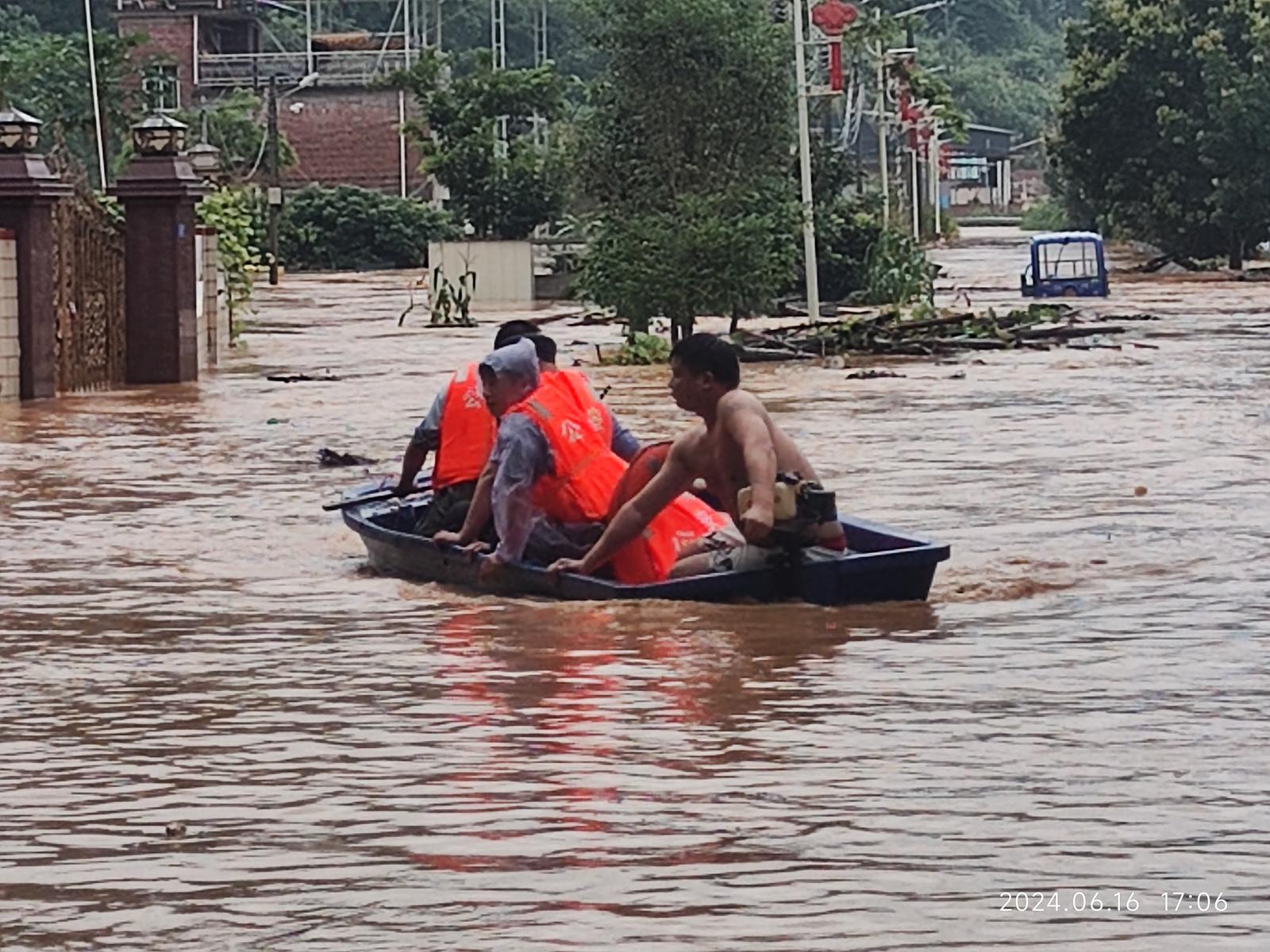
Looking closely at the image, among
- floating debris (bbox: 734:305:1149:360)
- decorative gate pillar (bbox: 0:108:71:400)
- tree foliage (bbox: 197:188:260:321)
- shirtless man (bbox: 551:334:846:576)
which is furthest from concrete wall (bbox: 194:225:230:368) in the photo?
shirtless man (bbox: 551:334:846:576)

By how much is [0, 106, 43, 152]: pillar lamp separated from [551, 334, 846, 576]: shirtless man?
1453 centimetres

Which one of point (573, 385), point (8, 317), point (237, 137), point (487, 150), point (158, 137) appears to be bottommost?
point (573, 385)

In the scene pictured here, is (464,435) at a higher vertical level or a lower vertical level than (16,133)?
lower

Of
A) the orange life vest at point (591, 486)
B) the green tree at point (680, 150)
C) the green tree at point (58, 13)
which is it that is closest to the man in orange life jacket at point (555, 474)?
the orange life vest at point (591, 486)

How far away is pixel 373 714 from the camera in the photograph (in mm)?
9406

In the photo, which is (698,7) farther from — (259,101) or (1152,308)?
(259,101)

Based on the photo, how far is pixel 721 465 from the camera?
441 inches

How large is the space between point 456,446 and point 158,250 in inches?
585

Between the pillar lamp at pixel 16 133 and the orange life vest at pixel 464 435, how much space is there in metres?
12.6

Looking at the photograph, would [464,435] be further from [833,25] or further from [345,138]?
[345,138]
